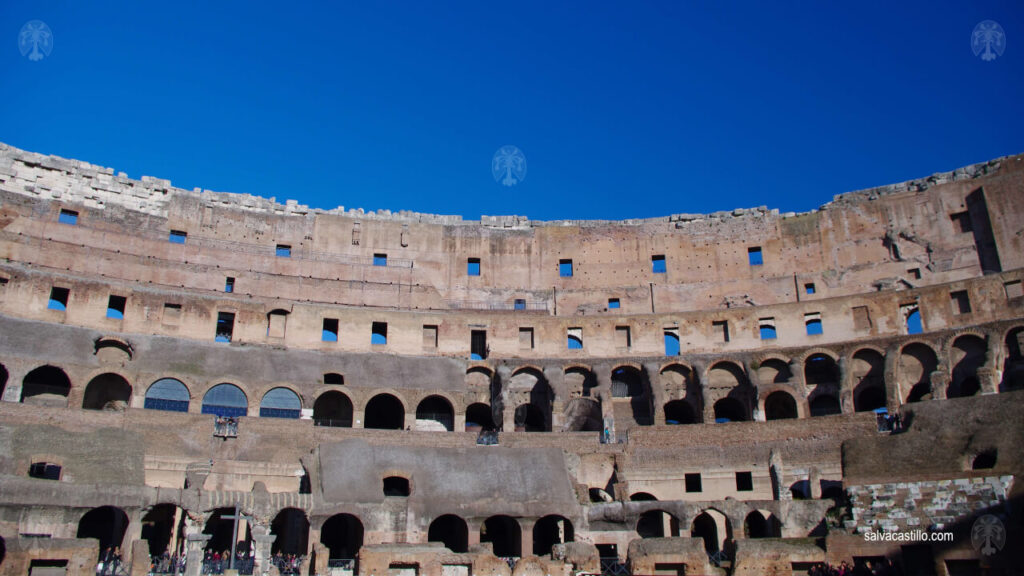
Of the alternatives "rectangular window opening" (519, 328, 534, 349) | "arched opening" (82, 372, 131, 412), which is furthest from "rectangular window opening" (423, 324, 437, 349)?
"arched opening" (82, 372, 131, 412)

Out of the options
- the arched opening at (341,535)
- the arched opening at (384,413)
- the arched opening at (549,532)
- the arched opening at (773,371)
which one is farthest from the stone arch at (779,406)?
the arched opening at (341,535)

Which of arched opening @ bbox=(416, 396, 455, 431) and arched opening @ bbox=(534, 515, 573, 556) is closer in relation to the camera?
arched opening @ bbox=(534, 515, 573, 556)

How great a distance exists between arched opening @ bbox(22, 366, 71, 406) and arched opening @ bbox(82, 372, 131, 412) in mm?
947

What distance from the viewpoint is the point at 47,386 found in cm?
3669

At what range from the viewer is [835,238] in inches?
1944

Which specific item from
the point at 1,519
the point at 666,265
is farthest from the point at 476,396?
the point at 1,519

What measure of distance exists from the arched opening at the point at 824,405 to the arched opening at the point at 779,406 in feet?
3.11

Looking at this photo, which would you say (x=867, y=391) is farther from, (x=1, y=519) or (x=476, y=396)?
(x=1, y=519)

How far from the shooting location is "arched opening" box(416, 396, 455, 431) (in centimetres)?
4159

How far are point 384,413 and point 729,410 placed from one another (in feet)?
59.1

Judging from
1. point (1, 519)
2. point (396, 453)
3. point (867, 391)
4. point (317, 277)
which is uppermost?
point (317, 277)

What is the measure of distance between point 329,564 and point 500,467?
796cm

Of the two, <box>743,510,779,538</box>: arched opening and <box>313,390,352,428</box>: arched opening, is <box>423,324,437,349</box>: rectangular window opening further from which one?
<box>743,510,779,538</box>: arched opening

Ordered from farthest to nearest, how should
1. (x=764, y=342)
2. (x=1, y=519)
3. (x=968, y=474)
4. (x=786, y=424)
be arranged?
(x=764, y=342)
(x=786, y=424)
(x=968, y=474)
(x=1, y=519)
